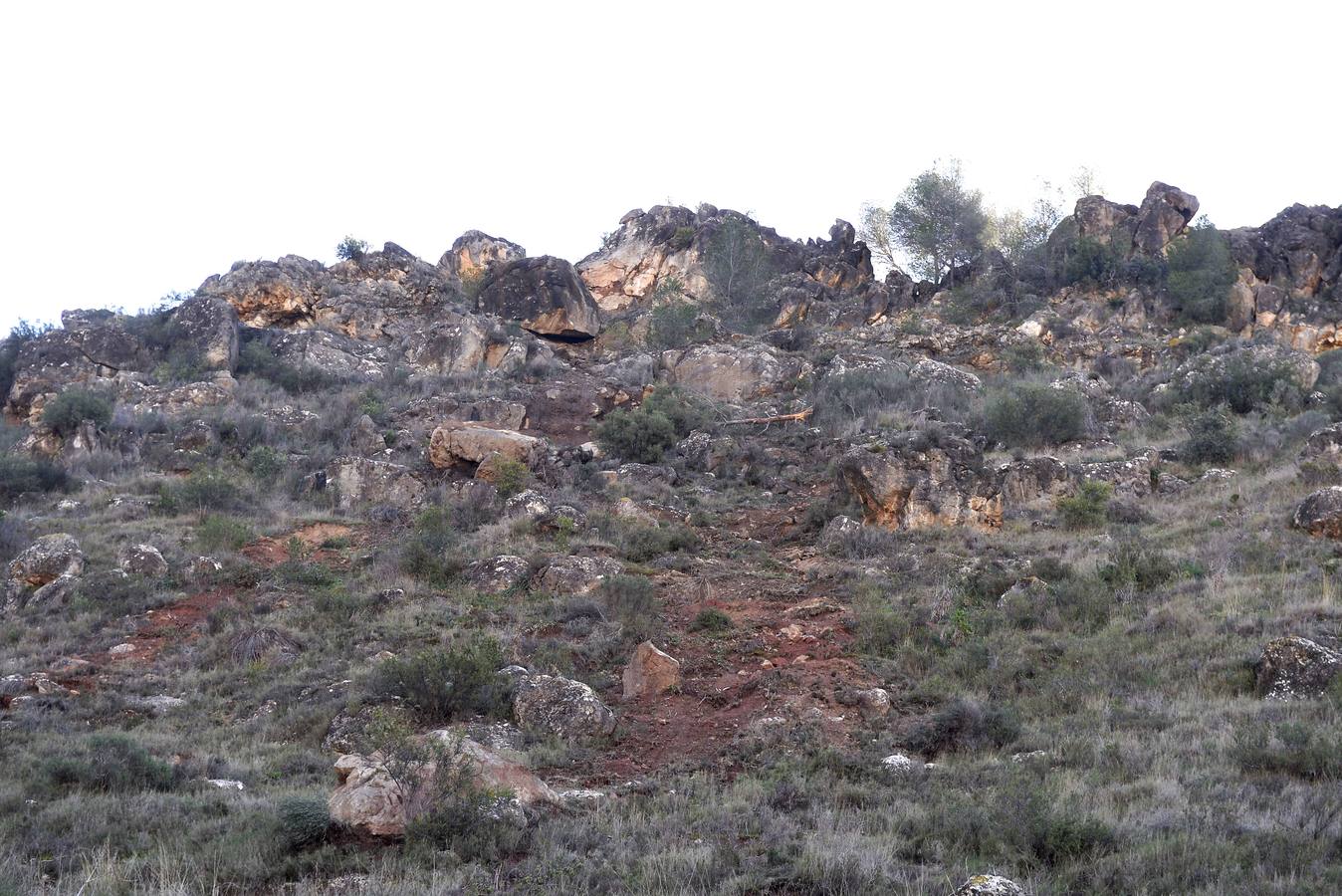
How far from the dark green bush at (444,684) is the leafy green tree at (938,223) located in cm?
3730

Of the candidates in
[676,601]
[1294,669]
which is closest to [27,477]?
[676,601]

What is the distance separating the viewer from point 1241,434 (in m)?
19.2

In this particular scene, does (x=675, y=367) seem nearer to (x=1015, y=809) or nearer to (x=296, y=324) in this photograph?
(x=296, y=324)

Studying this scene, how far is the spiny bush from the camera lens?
51.9 feet

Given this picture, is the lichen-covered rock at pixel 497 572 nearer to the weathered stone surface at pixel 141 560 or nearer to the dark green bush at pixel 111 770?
the weathered stone surface at pixel 141 560

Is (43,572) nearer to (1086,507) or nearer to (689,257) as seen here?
(1086,507)

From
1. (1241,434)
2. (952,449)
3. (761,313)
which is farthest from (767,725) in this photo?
(761,313)

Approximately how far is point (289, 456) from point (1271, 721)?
784 inches

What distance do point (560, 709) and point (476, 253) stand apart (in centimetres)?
3843

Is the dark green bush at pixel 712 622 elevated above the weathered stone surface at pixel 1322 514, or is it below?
below

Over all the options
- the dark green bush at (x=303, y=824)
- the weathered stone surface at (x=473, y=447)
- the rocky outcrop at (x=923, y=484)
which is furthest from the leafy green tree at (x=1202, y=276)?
the dark green bush at (x=303, y=824)

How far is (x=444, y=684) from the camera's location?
10016 mm

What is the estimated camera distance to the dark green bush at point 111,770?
7684 millimetres

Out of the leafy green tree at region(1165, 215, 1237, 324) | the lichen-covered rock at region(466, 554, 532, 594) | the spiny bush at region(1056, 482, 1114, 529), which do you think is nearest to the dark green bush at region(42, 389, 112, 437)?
the lichen-covered rock at region(466, 554, 532, 594)
